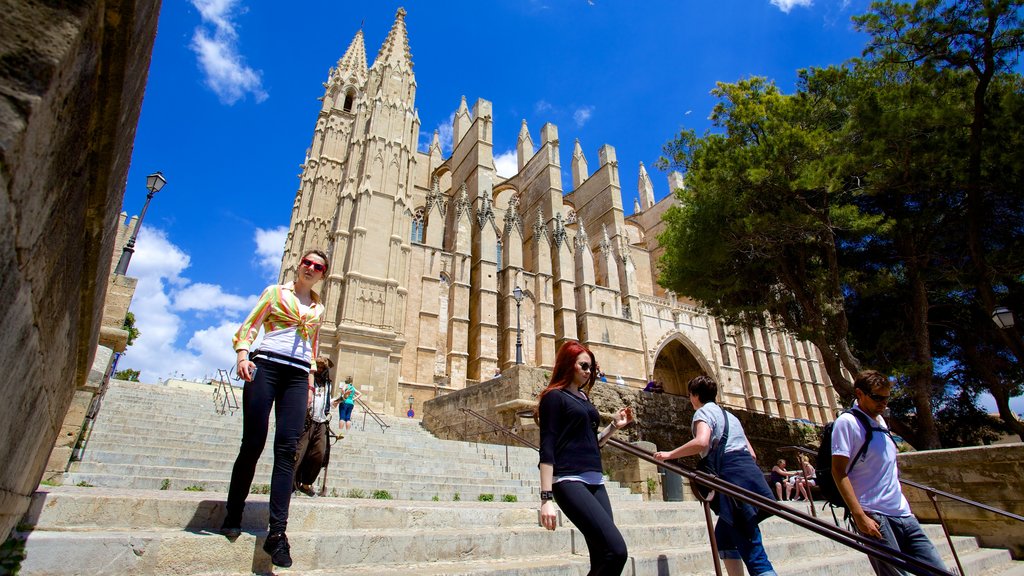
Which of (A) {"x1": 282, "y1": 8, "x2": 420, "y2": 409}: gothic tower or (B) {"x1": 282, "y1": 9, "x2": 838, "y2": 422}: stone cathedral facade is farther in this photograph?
(B) {"x1": 282, "y1": 9, "x2": 838, "y2": 422}: stone cathedral facade

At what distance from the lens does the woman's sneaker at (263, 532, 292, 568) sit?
208 centimetres

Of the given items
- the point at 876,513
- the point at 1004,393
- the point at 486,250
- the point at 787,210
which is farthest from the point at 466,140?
the point at 876,513

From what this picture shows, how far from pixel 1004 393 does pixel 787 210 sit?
23.0ft

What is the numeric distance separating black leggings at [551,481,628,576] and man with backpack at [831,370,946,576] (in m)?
1.36

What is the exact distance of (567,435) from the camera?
2.09 m

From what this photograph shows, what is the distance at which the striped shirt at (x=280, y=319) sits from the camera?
245 cm

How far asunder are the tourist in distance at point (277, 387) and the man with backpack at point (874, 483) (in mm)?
2645

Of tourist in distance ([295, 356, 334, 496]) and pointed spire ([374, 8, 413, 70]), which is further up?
pointed spire ([374, 8, 413, 70])

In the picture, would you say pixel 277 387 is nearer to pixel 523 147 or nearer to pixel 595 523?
pixel 595 523

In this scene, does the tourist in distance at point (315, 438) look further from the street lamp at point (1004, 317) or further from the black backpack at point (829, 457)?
the street lamp at point (1004, 317)

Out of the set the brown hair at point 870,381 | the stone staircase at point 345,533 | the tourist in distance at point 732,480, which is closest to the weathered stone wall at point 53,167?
the stone staircase at point 345,533

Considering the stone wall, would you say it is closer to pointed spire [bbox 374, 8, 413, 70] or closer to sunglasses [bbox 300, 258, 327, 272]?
sunglasses [bbox 300, 258, 327, 272]

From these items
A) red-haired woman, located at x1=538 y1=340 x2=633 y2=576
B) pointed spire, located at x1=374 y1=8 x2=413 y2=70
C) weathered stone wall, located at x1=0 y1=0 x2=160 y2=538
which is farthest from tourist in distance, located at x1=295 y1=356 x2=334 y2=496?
pointed spire, located at x1=374 y1=8 x2=413 y2=70

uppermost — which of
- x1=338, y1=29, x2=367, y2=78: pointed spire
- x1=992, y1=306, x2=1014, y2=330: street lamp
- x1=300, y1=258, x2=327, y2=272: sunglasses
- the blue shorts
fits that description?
x1=338, y1=29, x2=367, y2=78: pointed spire
